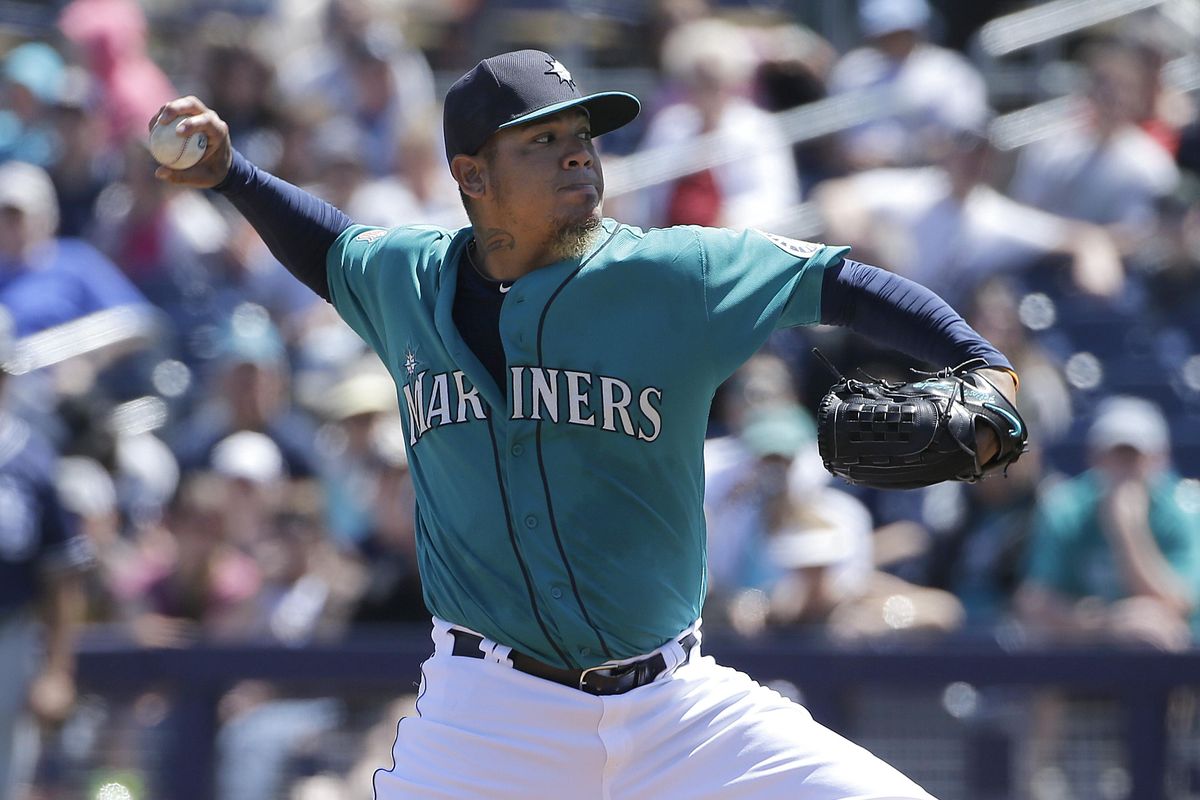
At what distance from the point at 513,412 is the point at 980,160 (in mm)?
5009

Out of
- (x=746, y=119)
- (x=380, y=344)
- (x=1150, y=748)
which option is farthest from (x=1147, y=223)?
(x=380, y=344)

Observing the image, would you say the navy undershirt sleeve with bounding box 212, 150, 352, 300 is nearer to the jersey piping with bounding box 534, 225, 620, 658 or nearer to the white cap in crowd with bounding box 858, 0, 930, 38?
the jersey piping with bounding box 534, 225, 620, 658

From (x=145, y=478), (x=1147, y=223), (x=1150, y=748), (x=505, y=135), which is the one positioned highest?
(x=505, y=135)

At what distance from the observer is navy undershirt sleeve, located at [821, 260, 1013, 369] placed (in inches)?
131

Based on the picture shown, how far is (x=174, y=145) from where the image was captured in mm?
3777

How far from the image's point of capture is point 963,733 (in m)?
6.31

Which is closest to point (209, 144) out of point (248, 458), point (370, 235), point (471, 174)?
point (370, 235)

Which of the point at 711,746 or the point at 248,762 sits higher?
the point at 711,746

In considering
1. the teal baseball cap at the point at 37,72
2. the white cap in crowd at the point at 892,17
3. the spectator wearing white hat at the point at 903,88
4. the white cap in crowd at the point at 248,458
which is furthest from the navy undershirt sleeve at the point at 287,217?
the teal baseball cap at the point at 37,72

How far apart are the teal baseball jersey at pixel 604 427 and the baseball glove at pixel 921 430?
251 millimetres

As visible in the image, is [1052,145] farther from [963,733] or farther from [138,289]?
[138,289]

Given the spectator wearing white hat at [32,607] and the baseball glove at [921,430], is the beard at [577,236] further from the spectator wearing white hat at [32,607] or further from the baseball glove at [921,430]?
the spectator wearing white hat at [32,607]

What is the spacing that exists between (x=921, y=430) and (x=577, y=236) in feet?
2.54

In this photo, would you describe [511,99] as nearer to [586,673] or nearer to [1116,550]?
[586,673]
